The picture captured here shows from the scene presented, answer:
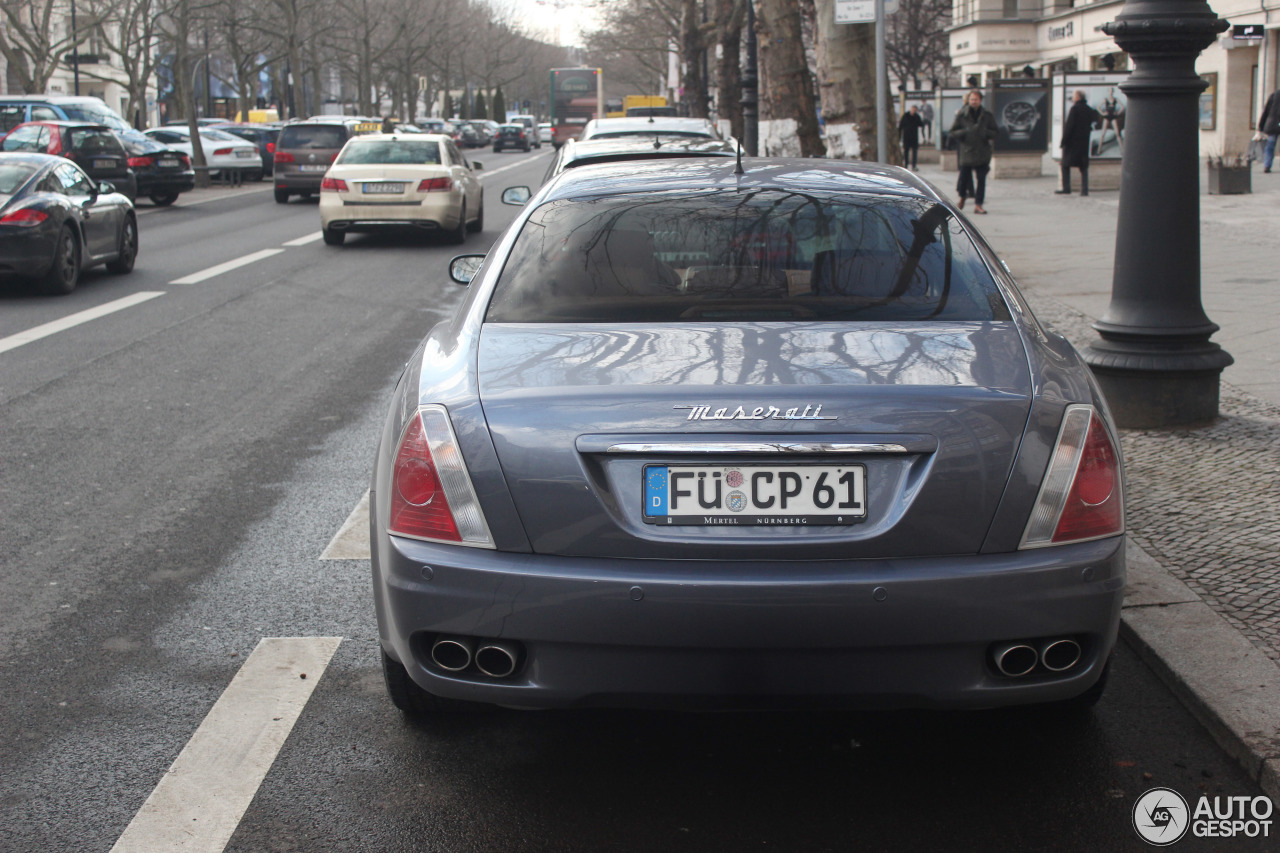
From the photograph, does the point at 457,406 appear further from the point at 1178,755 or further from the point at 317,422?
the point at 317,422

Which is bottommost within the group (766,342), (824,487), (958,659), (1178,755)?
(1178,755)

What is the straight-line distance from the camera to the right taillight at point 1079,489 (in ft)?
Result: 9.90

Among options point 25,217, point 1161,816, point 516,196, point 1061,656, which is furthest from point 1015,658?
point 25,217

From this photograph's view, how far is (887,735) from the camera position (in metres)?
3.63

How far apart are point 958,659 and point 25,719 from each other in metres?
2.44

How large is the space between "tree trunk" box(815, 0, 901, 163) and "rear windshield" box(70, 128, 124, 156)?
13.6m

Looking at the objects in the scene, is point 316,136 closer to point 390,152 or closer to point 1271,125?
point 390,152

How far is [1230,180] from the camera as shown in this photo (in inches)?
884

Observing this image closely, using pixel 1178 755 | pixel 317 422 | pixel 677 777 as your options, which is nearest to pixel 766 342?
pixel 677 777

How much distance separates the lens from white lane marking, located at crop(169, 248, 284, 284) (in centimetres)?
1487

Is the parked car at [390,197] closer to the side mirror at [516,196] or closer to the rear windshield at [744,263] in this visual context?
the side mirror at [516,196]

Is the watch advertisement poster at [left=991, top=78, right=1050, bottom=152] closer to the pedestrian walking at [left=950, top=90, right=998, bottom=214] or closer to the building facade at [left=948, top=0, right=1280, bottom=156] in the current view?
the building facade at [left=948, top=0, right=1280, bottom=156]

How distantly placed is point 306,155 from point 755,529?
2774 cm

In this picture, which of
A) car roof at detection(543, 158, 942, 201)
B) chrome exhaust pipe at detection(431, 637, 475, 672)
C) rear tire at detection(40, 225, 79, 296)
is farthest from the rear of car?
chrome exhaust pipe at detection(431, 637, 475, 672)
